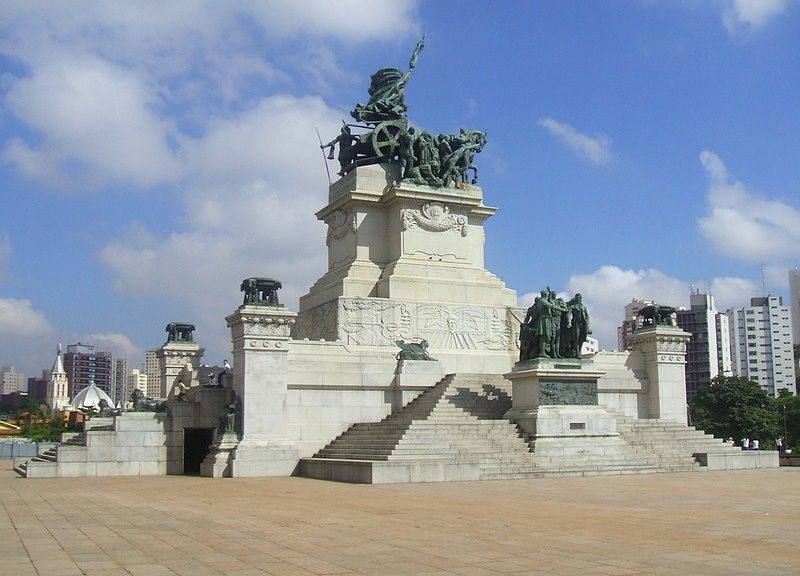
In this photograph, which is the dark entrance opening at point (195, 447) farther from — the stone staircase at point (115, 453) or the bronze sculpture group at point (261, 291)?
the bronze sculpture group at point (261, 291)

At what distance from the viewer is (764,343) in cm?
14012

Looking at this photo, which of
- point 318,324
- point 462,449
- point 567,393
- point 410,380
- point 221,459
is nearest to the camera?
point 462,449

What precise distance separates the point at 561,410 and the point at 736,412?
38.9 meters

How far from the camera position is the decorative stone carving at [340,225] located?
41594 millimetres

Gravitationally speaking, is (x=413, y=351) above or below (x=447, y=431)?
above

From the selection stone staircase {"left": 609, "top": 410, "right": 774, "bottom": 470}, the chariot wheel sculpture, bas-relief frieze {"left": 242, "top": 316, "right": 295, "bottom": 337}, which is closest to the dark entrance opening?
bas-relief frieze {"left": 242, "top": 316, "right": 295, "bottom": 337}

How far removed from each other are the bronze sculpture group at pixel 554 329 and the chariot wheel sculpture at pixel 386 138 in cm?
1341

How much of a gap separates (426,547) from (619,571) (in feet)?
9.03

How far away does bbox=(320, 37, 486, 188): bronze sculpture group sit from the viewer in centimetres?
4197

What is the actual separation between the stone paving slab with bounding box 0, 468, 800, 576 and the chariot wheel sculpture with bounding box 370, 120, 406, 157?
72.1ft

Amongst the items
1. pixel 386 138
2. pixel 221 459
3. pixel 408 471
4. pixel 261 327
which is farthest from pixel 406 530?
pixel 386 138

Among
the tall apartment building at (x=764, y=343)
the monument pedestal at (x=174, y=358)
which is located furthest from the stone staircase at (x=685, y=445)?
the tall apartment building at (x=764, y=343)

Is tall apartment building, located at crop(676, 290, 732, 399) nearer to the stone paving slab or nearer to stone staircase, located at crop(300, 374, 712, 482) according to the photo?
stone staircase, located at crop(300, 374, 712, 482)

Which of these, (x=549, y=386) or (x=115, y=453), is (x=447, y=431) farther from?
(x=115, y=453)
